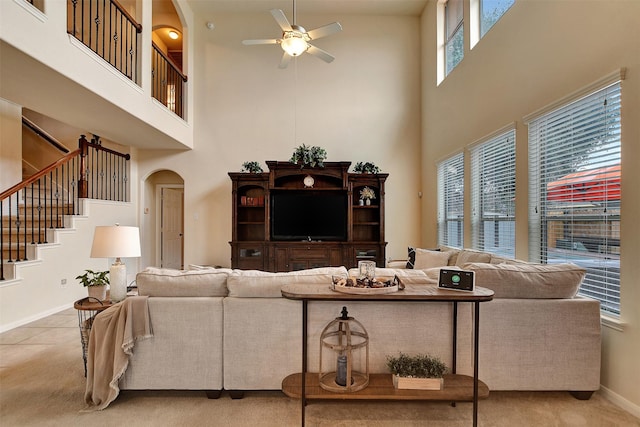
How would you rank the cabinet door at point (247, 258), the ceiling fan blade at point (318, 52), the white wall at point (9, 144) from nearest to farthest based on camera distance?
the ceiling fan blade at point (318, 52)
the white wall at point (9, 144)
the cabinet door at point (247, 258)

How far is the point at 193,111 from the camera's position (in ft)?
20.1

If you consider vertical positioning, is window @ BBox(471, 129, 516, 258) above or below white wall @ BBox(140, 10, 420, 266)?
below

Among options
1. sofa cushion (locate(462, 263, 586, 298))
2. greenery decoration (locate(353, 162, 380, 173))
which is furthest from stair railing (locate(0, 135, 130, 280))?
sofa cushion (locate(462, 263, 586, 298))

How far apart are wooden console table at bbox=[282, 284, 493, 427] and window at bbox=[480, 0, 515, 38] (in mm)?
3319

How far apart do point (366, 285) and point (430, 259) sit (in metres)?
2.53

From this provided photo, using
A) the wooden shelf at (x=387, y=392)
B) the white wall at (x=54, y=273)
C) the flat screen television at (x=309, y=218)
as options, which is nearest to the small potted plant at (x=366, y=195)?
the flat screen television at (x=309, y=218)

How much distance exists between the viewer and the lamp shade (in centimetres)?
237

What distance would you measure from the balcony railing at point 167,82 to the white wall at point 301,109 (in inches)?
11.9

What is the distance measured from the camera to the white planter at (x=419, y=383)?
1.90 m

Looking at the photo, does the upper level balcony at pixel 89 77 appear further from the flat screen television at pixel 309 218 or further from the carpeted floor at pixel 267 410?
the carpeted floor at pixel 267 410

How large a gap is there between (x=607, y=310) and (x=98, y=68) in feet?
17.0

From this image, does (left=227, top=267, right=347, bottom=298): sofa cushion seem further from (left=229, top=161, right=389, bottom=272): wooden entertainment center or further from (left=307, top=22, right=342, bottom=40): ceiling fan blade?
(left=229, top=161, right=389, bottom=272): wooden entertainment center

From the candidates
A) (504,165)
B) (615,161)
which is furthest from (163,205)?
(615,161)

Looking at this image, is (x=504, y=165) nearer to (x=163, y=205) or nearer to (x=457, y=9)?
(x=457, y=9)
